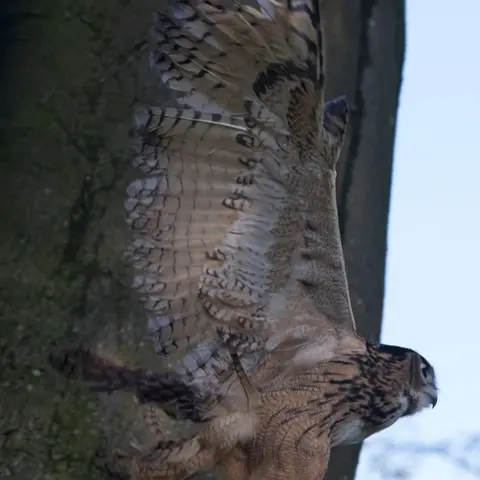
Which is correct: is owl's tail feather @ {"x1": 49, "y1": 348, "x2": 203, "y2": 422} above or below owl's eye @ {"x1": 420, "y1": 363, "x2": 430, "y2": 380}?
below

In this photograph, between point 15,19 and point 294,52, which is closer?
point 294,52

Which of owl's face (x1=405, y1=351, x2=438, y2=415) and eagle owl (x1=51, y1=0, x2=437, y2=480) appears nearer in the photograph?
eagle owl (x1=51, y1=0, x2=437, y2=480)

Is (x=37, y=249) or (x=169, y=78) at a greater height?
(x=169, y=78)

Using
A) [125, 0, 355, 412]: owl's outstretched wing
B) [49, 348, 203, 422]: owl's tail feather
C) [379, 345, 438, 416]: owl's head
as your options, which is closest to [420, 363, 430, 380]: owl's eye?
[379, 345, 438, 416]: owl's head

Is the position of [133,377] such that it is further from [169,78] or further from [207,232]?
[169,78]

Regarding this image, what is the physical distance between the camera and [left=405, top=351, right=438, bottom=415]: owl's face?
9.37 feet

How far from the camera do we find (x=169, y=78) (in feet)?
7.84

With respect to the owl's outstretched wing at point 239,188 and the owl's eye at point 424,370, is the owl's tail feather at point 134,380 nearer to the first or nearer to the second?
the owl's outstretched wing at point 239,188

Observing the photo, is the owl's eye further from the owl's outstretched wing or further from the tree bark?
the tree bark

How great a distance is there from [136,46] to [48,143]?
12.0 inches

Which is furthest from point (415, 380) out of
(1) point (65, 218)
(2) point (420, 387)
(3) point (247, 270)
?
(1) point (65, 218)

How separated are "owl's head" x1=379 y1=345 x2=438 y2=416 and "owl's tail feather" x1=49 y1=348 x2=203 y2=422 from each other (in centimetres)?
52

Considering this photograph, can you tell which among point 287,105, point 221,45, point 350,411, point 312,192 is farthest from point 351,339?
point 221,45

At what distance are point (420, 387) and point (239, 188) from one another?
2.41 ft
